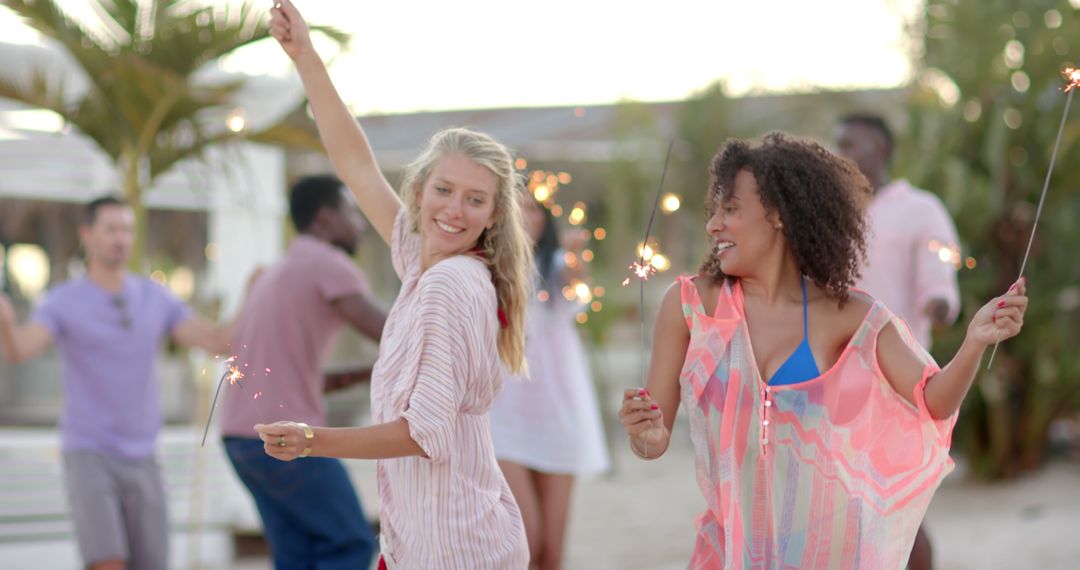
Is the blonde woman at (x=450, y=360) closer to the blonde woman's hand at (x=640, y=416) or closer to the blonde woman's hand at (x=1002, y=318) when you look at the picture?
the blonde woman's hand at (x=640, y=416)

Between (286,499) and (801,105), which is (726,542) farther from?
(801,105)

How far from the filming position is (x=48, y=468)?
7.38 m

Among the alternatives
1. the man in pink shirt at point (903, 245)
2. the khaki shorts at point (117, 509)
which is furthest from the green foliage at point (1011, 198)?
the khaki shorts at point (117, 509)

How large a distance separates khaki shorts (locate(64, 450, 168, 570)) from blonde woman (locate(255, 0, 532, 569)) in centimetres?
234

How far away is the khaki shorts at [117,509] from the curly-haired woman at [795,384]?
2.76 metres

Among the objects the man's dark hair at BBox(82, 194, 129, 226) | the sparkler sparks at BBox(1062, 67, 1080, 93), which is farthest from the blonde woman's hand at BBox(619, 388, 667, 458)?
the man's dark hair at BBox(82, 194, 129, 226)

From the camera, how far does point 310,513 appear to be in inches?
164

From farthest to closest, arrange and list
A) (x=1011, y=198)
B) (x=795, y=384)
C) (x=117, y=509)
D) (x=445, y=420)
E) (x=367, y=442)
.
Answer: (x=1011, y=198)
(x=117, y=509)
(x=795, y=384)
(x=445, y=420)
(x=367, y=442)

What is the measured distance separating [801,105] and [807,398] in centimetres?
1089

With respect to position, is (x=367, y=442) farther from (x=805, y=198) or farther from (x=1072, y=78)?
(x=1072, y=78)

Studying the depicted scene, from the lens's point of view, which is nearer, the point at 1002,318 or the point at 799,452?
the point at 1002,318

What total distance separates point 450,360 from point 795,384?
78 cm

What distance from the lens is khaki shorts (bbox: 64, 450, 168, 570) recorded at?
191 inches

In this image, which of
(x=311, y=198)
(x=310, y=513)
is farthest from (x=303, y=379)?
(x=311, y=198)
